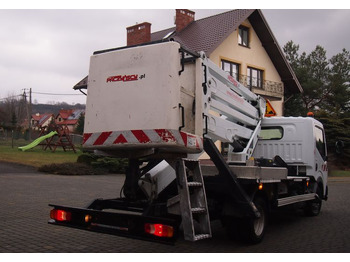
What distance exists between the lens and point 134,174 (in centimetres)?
581

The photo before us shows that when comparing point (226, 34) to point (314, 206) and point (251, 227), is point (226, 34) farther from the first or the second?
point (251, 227)

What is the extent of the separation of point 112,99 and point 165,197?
1760 millimetres

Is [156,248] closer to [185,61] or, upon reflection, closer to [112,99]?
[112,99]

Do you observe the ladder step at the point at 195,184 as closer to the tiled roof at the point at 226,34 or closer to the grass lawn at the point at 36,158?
the grass lawn at the point at 36,158

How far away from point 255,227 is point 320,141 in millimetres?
4296

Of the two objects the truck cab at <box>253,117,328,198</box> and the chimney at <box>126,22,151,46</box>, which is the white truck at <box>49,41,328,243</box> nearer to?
the truck cab at <box>253,117,328,198</box>

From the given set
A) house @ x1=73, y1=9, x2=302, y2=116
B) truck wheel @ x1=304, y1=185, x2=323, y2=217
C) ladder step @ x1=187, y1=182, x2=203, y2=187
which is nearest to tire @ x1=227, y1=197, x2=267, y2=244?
ladder step @ x1=187, y1=182, x2=203, y2=187

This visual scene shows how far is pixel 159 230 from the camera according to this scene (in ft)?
15.5

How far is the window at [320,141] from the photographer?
31.6ft

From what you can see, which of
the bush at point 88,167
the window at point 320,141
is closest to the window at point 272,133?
the window at point 320,141

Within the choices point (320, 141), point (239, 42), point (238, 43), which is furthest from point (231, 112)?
point (239, 42)

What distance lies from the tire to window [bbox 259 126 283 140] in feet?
9.34

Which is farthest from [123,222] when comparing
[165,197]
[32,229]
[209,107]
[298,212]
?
[298,212]

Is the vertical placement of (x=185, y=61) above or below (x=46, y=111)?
below
